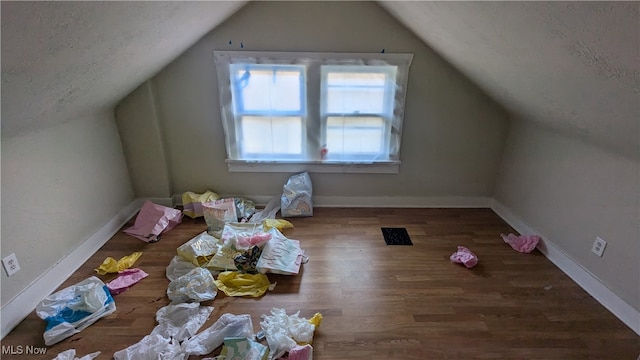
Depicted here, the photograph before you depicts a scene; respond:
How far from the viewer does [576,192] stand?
2.11 meters

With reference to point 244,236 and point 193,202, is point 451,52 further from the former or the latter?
point 193,202

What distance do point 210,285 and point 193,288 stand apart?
0.10m

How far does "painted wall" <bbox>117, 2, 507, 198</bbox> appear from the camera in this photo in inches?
99.7

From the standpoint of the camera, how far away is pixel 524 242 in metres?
2.43

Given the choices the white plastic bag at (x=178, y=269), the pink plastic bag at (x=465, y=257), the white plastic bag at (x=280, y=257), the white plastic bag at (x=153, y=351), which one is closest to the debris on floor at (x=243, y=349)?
the white plastic bag at (x=153, y=351)

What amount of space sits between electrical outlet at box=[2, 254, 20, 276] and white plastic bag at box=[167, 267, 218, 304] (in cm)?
81

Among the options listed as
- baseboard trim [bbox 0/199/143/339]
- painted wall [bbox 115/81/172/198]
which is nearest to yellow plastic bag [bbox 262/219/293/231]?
painted wall [bbox 115/81/172/198]

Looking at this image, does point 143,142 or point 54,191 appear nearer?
point 54,191

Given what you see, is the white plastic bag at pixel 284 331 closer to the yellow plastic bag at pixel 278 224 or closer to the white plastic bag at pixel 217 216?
the yellow plastic bag at pixel 278 224

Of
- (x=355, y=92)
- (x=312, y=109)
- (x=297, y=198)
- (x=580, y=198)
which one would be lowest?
(x=297, y=198)

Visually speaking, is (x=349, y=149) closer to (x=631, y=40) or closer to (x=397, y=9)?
(x=397, y=9)

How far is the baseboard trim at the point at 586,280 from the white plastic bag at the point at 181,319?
7.95 ft

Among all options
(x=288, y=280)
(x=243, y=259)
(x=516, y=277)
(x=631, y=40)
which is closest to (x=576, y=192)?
(x=516, y=277)

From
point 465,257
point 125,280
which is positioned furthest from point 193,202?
point 465,257
